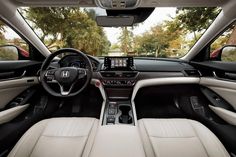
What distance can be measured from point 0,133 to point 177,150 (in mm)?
1399

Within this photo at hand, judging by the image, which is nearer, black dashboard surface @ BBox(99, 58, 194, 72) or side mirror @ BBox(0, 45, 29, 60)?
side mirror @ BBox(0, 45, 29, 60)

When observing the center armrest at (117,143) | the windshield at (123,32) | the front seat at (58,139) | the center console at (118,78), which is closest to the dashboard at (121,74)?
the center console at (118,78)

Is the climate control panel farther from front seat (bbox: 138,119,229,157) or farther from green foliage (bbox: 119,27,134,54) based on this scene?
front seat (bbox: 138,119,229,157)

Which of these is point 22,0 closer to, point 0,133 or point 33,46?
point 33,46

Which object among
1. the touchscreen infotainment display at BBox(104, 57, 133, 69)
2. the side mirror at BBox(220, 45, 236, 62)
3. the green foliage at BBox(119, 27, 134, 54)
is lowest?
the touchscreen infotainment display at BBox(104, 57, 133, 69)

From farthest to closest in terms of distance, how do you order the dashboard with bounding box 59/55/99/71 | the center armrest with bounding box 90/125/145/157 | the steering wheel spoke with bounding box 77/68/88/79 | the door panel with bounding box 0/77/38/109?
the dashboard with bounding box 59/55/99/71
the steering wheel spoke with bounding box 77/68/88/79
the door panel with bounding box 0/77/38/109
the center armrest with bounding box 90/125/145/157

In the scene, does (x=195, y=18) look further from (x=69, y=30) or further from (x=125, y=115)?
(x=69, y=30)

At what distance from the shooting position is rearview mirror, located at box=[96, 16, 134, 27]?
226cm

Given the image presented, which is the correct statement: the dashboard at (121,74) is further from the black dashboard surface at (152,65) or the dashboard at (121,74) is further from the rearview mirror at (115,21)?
the rearview mirror at (115,21)

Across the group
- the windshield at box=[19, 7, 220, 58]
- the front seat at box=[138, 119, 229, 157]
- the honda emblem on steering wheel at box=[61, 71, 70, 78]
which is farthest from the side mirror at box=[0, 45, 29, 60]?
the front seat at box=[138, 119, 229, 157]

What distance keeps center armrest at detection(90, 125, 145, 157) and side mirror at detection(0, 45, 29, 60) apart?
4.36ft

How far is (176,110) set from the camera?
9.52ft

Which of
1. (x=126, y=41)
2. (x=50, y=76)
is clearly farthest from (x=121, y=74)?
(x=50, y=76)

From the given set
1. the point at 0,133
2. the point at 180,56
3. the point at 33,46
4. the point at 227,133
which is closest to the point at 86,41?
the point at 33,46
